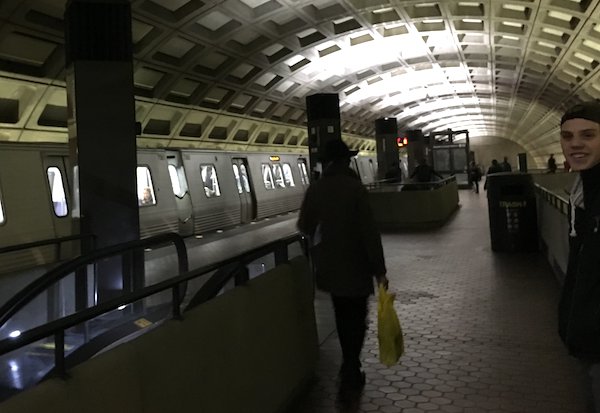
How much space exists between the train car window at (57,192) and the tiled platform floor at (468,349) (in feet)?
17.8

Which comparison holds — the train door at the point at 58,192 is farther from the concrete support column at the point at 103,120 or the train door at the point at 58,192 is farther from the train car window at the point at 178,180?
the train car window at the point at 178,180

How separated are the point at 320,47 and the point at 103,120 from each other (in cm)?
2146

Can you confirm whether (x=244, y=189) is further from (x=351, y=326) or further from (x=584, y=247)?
(x=584, y=247)

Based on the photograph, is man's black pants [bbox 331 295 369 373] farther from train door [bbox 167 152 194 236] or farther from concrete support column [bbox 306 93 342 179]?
concrete support column [bbox 306 93 342 179]

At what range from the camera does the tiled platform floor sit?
4.22m

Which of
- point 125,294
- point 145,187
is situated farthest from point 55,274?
point 145,187

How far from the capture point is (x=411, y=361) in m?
5.16

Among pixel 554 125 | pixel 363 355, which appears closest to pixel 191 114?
pixel 363 355

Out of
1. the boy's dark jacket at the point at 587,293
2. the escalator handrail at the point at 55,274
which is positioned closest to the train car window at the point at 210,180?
the escalator handrail at the point at 55,274

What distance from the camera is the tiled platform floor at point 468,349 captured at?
4223 millimetres

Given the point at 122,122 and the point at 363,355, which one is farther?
the point at 122,122

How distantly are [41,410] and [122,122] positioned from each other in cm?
526

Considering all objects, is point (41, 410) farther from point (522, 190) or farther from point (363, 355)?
point (522, 190)

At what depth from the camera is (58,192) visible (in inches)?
416
